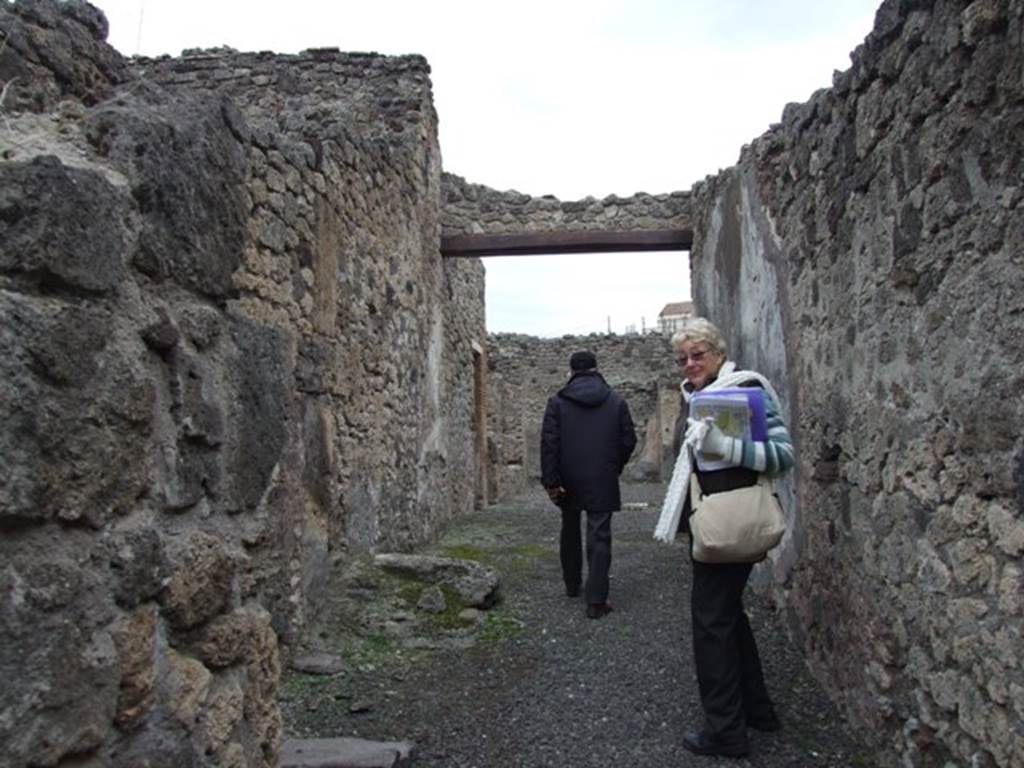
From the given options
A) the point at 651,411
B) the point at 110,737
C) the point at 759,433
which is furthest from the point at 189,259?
the point at 651,411

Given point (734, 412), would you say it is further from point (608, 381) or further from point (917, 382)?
point (608, 381)

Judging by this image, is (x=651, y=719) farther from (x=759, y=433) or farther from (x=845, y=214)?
(x=845, y=214)

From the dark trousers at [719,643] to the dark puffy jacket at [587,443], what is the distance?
2060 mm

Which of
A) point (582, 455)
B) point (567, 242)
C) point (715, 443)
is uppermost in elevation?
point (567, 242)

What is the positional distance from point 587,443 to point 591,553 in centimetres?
67

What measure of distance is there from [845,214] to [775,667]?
199 centimetres

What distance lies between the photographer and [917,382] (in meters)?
2.55

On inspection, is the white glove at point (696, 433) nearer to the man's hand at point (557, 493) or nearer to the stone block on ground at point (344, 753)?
the stone block on ground at point (344, 753)

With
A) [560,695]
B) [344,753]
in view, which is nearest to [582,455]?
[560,695]

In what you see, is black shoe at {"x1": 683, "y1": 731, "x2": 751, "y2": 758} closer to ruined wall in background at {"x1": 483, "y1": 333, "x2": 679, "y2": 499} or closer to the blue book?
the blue book

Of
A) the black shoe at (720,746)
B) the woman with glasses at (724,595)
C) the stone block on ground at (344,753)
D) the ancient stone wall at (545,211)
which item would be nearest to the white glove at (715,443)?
the woman with glasses at (724,595)

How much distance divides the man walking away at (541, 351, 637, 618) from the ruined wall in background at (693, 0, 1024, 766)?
1.40 meters

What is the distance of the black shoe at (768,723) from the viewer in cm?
319

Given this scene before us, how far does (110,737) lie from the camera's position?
1.19 m
